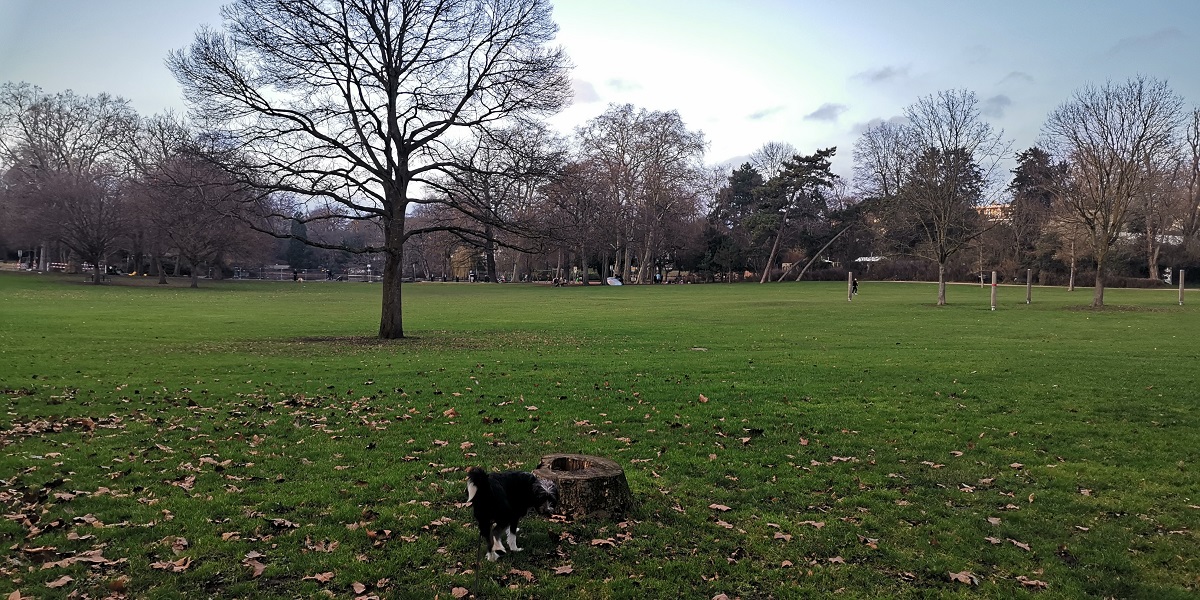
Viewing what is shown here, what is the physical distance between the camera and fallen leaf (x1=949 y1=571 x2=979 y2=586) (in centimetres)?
505

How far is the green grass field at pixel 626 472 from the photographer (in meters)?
5.10

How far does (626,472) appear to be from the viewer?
753 centimetres

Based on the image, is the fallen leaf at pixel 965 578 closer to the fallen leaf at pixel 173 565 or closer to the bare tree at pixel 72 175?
the fallen leaf at pixel 173 565

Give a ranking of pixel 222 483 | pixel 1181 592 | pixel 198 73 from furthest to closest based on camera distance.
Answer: pixel 198 73 < pixel 222 483 < pixel 1181 592

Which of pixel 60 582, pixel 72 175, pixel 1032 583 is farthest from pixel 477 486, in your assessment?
pixel 72 175

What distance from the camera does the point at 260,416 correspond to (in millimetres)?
10281

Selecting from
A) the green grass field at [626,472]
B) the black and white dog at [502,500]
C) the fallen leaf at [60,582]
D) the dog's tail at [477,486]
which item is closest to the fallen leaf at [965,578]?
the green grass field at [626,472]

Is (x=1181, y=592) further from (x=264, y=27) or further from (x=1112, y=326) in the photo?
(x=1112, y=326)

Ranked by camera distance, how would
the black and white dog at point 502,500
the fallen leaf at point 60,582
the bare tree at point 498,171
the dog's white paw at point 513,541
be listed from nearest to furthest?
the fallen leaf at point 60,582
the black and white dog at point 502,500
the dog's white paw at point 513,541
the bare tree at point 498,171

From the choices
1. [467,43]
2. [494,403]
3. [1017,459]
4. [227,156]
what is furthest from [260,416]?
[467,43]

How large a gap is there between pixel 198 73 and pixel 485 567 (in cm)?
1805

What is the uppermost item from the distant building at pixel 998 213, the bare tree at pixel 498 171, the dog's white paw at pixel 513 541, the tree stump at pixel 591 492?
the distant building at pixel 998 213

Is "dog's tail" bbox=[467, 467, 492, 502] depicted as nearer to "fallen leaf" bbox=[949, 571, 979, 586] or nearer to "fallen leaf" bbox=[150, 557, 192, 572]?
"fallen leaf" bbox=[150, 557, 192, 572]

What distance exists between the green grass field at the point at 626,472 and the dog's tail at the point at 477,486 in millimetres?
572
